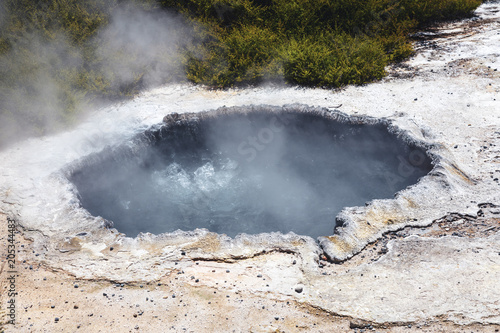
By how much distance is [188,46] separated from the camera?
10.3 m

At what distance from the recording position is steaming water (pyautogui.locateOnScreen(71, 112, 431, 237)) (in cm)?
680

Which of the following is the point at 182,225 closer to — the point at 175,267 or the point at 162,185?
the point at 162,185

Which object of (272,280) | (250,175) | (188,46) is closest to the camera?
(272,280)

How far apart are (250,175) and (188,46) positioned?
4376 millimetres

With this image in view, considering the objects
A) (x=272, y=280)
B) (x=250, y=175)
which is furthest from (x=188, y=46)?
(x=272, y=280)

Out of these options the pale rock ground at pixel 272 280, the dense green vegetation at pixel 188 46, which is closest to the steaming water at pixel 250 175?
the pale rock ground at pixel 272 280

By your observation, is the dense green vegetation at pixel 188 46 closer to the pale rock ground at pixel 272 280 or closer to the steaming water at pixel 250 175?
the steaming water at pixel 250 175

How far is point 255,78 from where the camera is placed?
9.42 m

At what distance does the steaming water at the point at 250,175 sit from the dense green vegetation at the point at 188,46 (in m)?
1.62

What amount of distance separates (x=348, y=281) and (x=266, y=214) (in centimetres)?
249

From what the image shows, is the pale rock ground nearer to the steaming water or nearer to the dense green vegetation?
the steaming water

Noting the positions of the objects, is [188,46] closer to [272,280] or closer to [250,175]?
[250,175]

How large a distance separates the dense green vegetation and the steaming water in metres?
1.62

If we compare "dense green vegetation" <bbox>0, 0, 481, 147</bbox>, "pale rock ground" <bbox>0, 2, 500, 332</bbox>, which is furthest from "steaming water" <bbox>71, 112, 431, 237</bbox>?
"dense green vegetation" <bbox>0, 0, 481, 147</bbox>
